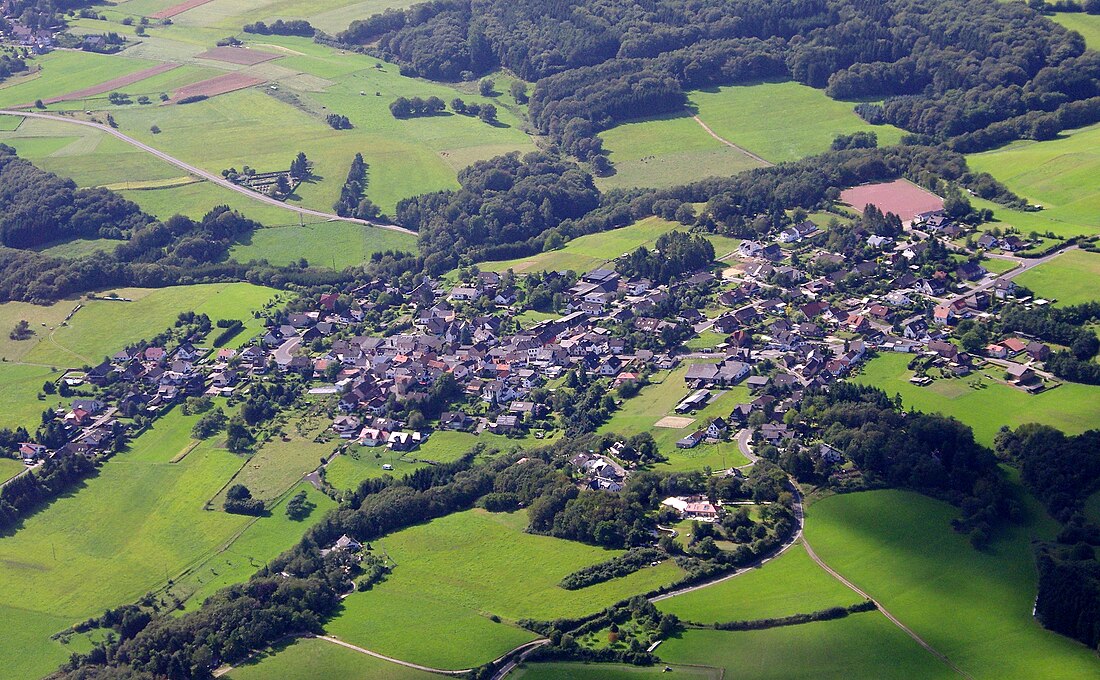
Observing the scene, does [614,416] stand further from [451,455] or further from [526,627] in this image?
[526,627]

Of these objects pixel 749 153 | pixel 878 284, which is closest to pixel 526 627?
pixel 878 284

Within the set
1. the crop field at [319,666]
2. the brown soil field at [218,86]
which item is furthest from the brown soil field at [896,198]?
the brown soil field at [218,86]

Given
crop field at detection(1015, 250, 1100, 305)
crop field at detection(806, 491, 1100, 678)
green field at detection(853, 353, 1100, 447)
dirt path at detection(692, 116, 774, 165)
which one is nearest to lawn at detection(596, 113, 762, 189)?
dirt path at detection(692, 116, 774, 165)

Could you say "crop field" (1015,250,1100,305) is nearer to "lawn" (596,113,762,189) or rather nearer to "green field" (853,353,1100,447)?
"green field" (853,353,1100,447)

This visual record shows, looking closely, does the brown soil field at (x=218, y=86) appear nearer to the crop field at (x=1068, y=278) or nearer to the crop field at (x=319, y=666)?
the crop field at (x=1068, y=278)

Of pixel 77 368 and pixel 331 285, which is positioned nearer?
pixel 77 368
